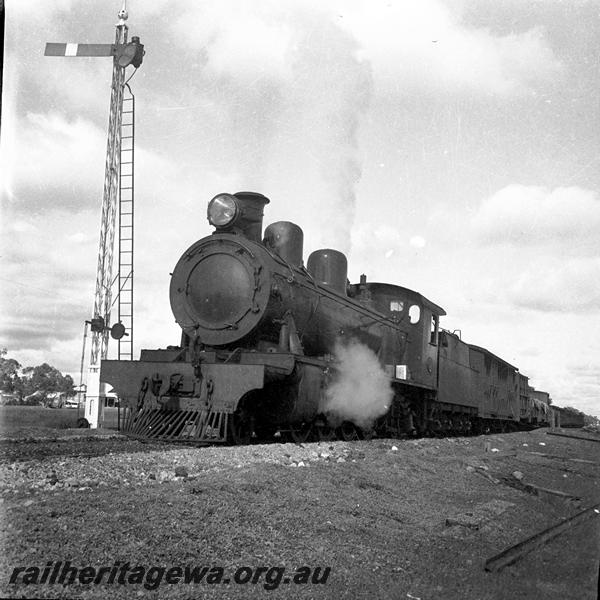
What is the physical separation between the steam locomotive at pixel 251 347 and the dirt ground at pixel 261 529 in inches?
44.2

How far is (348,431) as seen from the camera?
1302cm

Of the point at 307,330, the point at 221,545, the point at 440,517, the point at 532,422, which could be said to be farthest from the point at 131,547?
the point at 532,422

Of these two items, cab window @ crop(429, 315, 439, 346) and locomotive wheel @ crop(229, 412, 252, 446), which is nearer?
locomotive wheel @ crop(229, 412, 252, 446)

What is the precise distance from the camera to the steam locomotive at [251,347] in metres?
9.23

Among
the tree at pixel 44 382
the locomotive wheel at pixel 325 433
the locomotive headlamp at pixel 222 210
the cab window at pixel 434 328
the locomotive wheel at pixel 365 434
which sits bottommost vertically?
the tree at pixel 44 382

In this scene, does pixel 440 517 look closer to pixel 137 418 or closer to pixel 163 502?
pixel 163 502

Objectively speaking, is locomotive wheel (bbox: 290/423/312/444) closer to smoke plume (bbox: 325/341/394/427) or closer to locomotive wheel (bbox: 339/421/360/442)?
smoke plume (bbox: 325/341/394/427)

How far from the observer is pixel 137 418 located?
958cm

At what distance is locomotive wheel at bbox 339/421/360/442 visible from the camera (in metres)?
12.6

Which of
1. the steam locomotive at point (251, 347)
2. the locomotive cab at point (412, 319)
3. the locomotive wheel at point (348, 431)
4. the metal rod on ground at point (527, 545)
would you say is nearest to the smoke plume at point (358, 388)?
the steam locomotive at point (251, 347)

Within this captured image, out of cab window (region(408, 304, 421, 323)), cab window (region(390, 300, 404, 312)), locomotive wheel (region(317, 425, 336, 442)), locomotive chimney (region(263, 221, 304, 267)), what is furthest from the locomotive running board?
cab window (region(408, 304, 421, 323))

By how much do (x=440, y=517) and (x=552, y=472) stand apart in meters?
7.07

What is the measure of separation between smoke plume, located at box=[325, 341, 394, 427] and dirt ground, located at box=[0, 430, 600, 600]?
10.1 feet

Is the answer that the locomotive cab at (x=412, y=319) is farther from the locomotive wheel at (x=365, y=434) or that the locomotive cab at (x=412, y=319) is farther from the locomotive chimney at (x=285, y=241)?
the locomotive chimney at (x=285, y=241)
